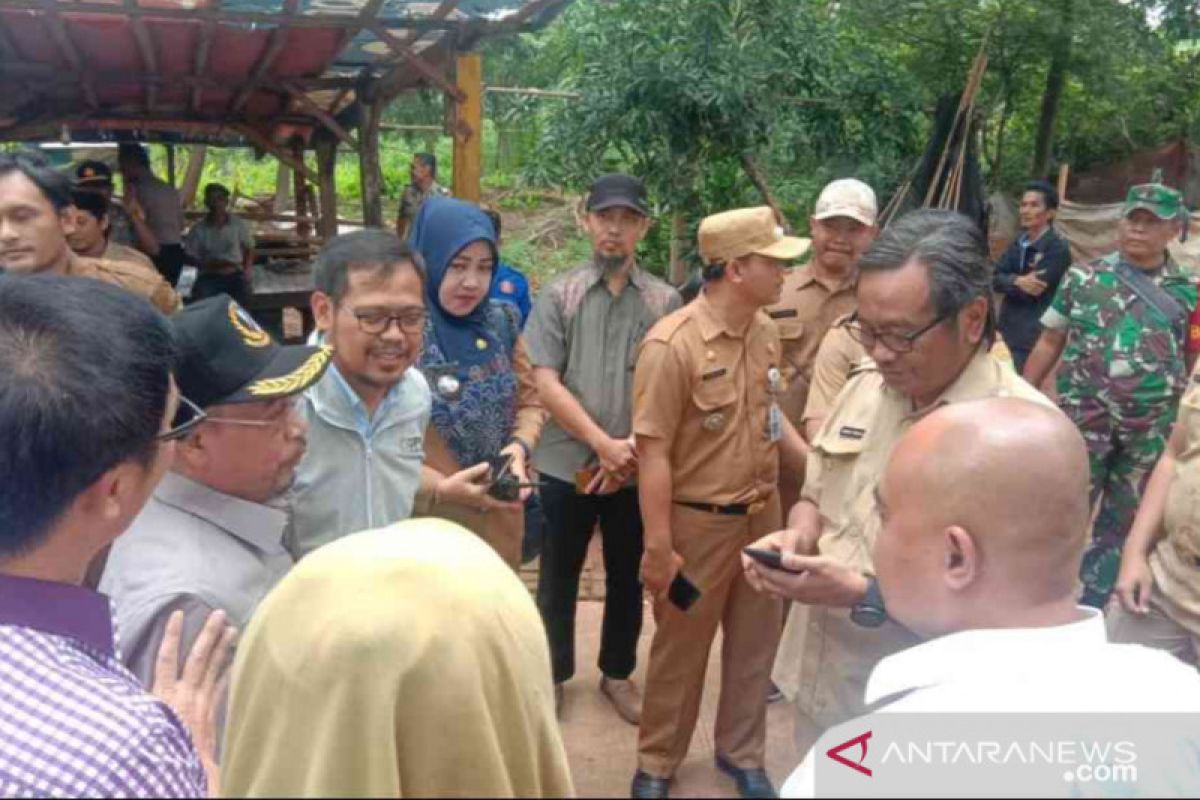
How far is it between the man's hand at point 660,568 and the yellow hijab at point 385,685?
2.08m

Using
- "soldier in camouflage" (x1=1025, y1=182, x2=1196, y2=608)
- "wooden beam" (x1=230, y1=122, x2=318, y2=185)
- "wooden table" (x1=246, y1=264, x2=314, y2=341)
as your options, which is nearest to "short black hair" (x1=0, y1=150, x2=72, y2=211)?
"soldier in camouflage" (x1=1025, y1=182, x2=1196, y2=608)

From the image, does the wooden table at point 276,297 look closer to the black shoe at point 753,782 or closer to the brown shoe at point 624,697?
the brown shoe at point 624,697

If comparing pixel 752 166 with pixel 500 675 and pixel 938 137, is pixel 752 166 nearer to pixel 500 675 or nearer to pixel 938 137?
pixel 938 137

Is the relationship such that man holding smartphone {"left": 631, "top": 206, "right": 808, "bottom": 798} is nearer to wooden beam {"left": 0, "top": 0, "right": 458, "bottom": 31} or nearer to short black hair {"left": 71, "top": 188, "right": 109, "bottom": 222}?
short black hair {"left": 71, "top": 188, "right": 109, "bottom": 222}

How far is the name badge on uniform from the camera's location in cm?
307

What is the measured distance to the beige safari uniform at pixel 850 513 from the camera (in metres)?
2.17

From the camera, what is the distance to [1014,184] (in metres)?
12.2

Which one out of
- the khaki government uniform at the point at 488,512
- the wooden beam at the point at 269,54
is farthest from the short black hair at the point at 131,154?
the khaki government uniform at the point at 488,512

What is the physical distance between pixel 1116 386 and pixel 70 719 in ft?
12.5

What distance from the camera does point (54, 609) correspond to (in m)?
1.28

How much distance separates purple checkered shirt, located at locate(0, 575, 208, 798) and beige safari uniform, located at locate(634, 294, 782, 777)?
1.81m

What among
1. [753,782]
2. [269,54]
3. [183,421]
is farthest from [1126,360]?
[269,54]

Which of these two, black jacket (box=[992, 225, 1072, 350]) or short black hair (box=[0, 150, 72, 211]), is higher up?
short black hair (box=[0, 150, 72, 211])

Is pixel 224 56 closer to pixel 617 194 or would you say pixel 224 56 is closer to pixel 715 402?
pixel 617 194
